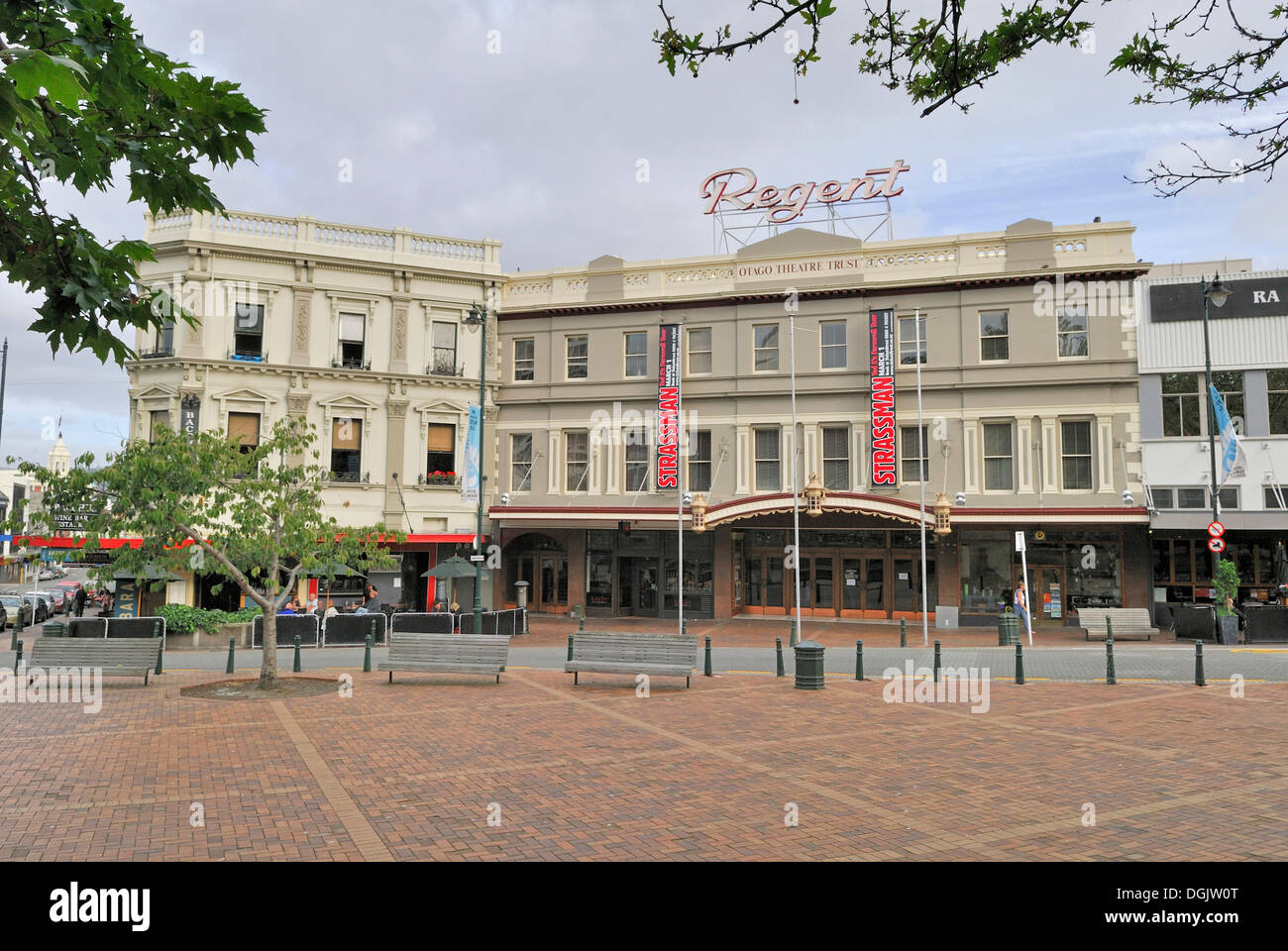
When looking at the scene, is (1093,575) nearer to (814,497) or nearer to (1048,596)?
(1048,596)

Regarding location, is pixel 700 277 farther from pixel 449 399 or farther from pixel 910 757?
pixel 910 757

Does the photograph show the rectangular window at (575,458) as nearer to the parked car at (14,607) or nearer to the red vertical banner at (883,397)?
the red vertical banner at (883,397)

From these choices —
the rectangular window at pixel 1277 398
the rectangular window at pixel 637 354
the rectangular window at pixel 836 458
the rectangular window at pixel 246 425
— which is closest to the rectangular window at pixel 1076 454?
the rectangular window at pixel 1277 398

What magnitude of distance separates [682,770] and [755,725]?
2988 millimetres

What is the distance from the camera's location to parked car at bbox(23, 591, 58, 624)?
38.1m

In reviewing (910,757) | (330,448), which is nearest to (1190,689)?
(910,757)

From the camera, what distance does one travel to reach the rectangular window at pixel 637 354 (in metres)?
32.7

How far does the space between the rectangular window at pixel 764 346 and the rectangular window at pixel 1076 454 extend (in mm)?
9716

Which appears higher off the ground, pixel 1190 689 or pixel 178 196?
pixel 178 196

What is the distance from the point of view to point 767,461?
31.1 metres

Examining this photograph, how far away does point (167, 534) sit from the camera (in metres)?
15.9

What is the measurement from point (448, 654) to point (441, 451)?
16.8 m

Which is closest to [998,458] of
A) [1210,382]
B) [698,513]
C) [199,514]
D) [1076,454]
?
[1076,454]

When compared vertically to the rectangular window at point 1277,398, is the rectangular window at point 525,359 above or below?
above
